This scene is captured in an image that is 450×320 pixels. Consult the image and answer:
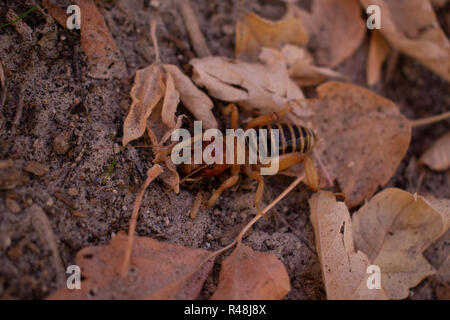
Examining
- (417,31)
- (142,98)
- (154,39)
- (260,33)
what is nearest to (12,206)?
(142,98)

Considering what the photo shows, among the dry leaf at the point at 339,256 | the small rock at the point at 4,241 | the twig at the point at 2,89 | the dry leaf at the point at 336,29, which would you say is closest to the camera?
the small rock at the point at 4,241

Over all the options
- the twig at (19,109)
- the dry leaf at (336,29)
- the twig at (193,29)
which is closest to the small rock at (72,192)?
the twig at (19,109)

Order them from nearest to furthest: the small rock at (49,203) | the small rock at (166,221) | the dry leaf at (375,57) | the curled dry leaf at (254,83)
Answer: the small rock at (49,203)
the small rock at (166,221)
the curled dry leaf at (254,83)
the dry leaf at (375,57)

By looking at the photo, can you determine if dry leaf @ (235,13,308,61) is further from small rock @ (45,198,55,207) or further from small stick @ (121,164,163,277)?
small rock @ (45,198,55,207)

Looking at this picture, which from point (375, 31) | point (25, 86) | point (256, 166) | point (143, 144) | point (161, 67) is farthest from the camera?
point (375, 31)

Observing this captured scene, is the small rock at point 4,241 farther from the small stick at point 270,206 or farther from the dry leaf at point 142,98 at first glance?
the small stick at point 270,206

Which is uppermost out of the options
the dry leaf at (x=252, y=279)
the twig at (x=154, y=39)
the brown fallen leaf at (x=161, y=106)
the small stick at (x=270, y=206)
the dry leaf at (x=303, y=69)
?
the twig at (x=154, y=39)

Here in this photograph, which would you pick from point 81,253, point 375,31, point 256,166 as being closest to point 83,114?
point 81,253
